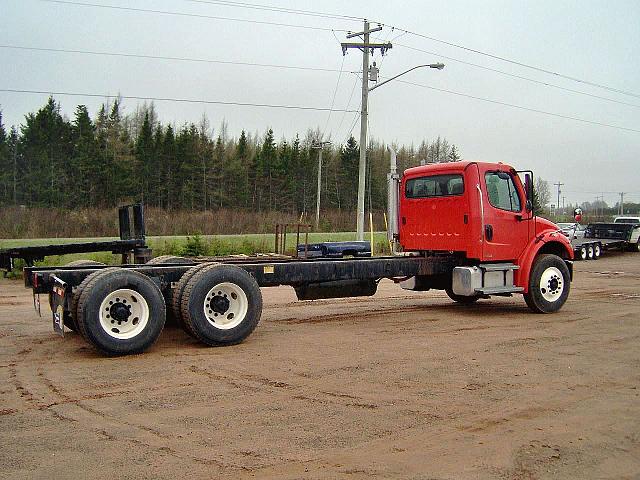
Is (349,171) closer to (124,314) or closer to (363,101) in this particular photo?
(363,101)

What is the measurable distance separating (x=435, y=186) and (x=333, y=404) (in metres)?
6.76

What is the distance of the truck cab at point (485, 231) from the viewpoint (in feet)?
38.1

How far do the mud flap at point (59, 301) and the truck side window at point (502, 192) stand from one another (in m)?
7.20

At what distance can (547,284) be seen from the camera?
12.3 metres

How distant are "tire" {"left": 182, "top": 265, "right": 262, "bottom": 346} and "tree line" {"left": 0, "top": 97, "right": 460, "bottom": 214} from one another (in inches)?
1571

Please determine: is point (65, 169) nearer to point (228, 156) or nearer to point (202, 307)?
point (228, 156)

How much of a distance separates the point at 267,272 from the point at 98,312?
262 centimetres

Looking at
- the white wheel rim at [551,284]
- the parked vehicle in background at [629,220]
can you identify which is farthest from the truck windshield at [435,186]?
the parked vehicle in background at [629,220]

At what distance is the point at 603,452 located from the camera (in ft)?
16.5

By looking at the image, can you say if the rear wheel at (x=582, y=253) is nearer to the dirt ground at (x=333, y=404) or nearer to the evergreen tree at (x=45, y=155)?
the dirt ground at (x=333, y=404)

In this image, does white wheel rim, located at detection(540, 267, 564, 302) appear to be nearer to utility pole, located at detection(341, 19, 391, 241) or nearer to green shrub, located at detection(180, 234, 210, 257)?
green shrub, located at detection(180, 234, 210, 257)

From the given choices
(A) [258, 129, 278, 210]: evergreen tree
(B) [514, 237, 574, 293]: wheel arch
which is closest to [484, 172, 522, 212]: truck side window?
(B) [514, 237, 574, 293]: wheel arch

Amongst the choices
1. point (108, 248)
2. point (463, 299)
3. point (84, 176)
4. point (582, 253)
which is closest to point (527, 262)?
point (463, 299)

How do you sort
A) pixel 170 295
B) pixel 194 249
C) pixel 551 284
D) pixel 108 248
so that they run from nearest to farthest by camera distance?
pixel 170 295 < pixel 108 248 < pixel 551 284 < pixel 194 249
